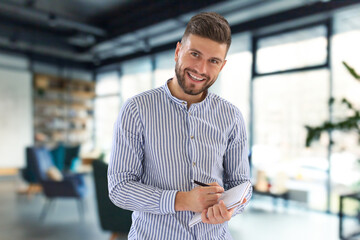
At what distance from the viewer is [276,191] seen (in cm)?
507

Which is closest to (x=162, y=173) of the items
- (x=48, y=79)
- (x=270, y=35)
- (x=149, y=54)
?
(x=270, y=35)

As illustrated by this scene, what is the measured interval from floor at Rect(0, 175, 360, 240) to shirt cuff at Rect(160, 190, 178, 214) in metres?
3.01

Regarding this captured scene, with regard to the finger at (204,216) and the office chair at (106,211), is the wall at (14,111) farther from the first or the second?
the finger at (204,216)

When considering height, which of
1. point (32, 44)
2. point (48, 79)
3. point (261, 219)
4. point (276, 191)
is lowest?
point (261, 219)

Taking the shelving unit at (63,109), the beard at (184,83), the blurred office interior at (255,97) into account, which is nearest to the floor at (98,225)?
the blurred office interior at (255,97)

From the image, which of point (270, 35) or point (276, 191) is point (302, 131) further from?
point (270, 35)

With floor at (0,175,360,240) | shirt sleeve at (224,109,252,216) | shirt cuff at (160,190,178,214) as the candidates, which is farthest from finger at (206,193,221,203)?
floor at (0,175,360,240)

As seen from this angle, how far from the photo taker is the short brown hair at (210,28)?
3.36ft

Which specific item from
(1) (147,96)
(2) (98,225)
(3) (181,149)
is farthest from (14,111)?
(3) (181,149)

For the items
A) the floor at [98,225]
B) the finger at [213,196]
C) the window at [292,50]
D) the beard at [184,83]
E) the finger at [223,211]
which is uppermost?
the window at [292,50]

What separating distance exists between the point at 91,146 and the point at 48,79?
2644 millimetres

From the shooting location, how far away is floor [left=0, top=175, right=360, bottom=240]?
3766 mm

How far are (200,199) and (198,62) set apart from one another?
0.47m

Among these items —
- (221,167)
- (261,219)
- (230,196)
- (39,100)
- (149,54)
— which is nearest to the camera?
(230,196)
